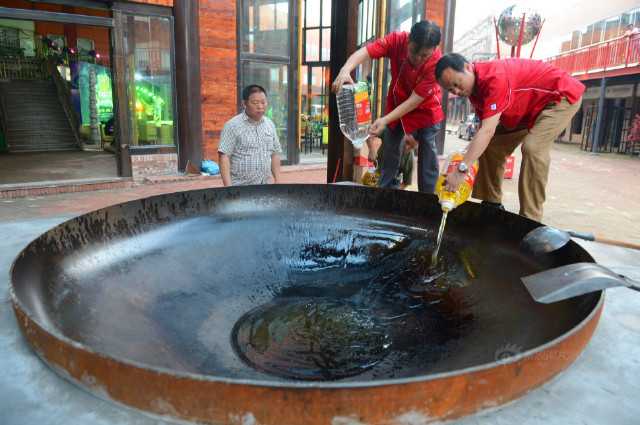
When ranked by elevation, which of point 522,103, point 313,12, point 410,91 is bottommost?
point 522,103

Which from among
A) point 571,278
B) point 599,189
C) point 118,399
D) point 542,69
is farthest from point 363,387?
point 599,189

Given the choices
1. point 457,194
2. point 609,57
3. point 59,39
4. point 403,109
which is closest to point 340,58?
point 403,109

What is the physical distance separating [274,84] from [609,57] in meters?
14.2

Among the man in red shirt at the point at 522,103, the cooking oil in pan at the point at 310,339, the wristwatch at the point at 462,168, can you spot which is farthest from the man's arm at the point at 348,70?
the cooking oil in pan at the point at 310,339

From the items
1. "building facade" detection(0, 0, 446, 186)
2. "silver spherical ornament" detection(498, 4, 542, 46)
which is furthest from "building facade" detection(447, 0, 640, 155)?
"building facade" detection(0, 0, 446, 186)

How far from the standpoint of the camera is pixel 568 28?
25812 millimetres

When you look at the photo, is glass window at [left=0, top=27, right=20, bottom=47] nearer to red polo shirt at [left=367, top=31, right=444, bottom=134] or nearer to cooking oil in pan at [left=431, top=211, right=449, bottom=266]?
red polo shirt at [left=367, top=31, right=444, bottom=134]

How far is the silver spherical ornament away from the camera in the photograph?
719 centimetres

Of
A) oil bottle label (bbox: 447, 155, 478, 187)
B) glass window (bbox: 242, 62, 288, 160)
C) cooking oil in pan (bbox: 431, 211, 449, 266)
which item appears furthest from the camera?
glass window (bbox: 242, 62, 288, 160)

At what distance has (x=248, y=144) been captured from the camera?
3.77 m

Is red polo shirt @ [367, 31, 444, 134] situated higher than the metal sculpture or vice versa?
the metal sculpture

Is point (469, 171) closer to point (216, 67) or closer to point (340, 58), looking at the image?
point (340, 58)

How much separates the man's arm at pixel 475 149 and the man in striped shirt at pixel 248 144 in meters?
1.92

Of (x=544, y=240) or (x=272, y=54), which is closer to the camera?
(x=544, y=240)
